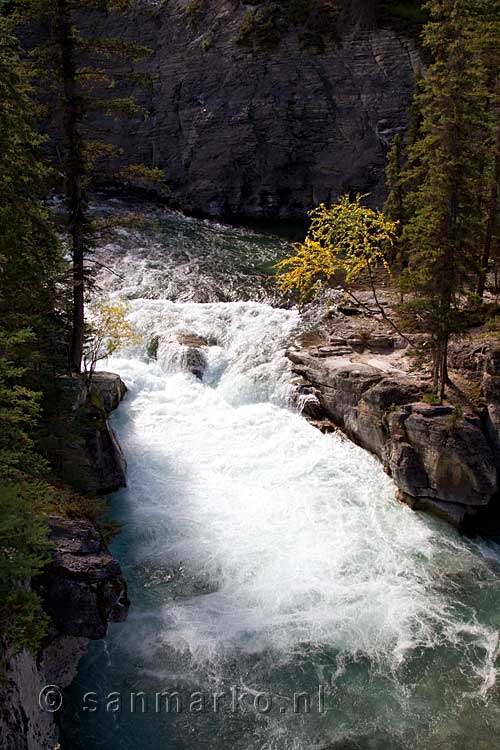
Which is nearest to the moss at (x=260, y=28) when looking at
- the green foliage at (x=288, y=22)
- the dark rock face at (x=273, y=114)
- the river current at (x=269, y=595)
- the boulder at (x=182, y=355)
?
the green foliage at (x=288, y=22)

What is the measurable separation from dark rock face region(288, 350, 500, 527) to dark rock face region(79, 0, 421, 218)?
106 feet

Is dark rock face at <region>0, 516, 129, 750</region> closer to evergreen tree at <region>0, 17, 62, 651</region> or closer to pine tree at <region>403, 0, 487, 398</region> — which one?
evergreen tree at <region>0, 17, 62, 651</region>

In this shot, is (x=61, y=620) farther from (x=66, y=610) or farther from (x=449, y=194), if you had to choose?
(x=449, y=194)

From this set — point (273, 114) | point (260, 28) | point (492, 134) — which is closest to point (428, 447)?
point (492, 134)

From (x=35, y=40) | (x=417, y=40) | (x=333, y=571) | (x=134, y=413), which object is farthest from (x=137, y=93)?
(x=333, y=571)

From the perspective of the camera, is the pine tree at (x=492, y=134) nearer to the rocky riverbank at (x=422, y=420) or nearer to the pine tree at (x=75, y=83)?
the rocky riverbank at (x=422, y=420)

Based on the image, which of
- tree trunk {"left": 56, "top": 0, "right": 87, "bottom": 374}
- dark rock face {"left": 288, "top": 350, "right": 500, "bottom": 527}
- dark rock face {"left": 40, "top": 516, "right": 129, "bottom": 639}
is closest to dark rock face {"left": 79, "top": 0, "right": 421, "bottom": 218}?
dark rock face {"left": 288, "top": 350, "right": 500, "bottom": 527}

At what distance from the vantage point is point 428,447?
56.8 ft

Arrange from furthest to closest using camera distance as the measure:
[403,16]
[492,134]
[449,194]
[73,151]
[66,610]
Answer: [403,16]
[492,134]
[449,194]
[73,151]
[66,610]

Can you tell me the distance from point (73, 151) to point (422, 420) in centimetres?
1296

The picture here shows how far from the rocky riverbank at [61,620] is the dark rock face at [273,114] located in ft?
139

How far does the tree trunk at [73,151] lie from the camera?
1560 centimetres

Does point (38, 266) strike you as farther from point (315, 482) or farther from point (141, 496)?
point (315, 482)

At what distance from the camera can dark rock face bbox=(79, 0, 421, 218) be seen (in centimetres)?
4716
